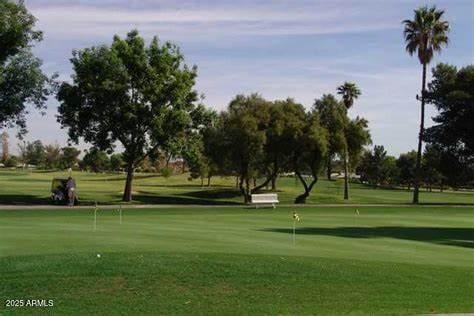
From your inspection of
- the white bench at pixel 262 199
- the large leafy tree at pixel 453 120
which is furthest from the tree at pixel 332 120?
the white bench at pixel 262 199

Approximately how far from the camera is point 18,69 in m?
47.8

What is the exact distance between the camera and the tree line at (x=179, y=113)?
159 feet

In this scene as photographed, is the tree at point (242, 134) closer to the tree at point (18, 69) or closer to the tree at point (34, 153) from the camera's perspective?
the tree at point (18, 69)

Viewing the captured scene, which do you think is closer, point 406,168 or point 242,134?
point 242,134

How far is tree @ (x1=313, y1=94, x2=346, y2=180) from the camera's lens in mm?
59312

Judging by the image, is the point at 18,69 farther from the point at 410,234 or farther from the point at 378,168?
the point at 378,168

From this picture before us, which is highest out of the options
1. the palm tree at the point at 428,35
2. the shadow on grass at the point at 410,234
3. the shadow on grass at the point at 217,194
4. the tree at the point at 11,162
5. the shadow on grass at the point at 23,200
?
the palm tree at the point at 428,35

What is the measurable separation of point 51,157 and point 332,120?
416 feet

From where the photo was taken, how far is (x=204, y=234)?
20.8 m

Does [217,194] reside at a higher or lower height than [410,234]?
lower

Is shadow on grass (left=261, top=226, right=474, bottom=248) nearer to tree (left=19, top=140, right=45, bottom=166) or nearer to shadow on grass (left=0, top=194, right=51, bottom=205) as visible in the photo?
shadow on grass (left=0, top=194, right=51, bottom=205)

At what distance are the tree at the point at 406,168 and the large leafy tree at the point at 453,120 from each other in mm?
61479

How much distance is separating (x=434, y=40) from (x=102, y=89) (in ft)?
107

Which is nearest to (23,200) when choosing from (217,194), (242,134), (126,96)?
(126,96)
